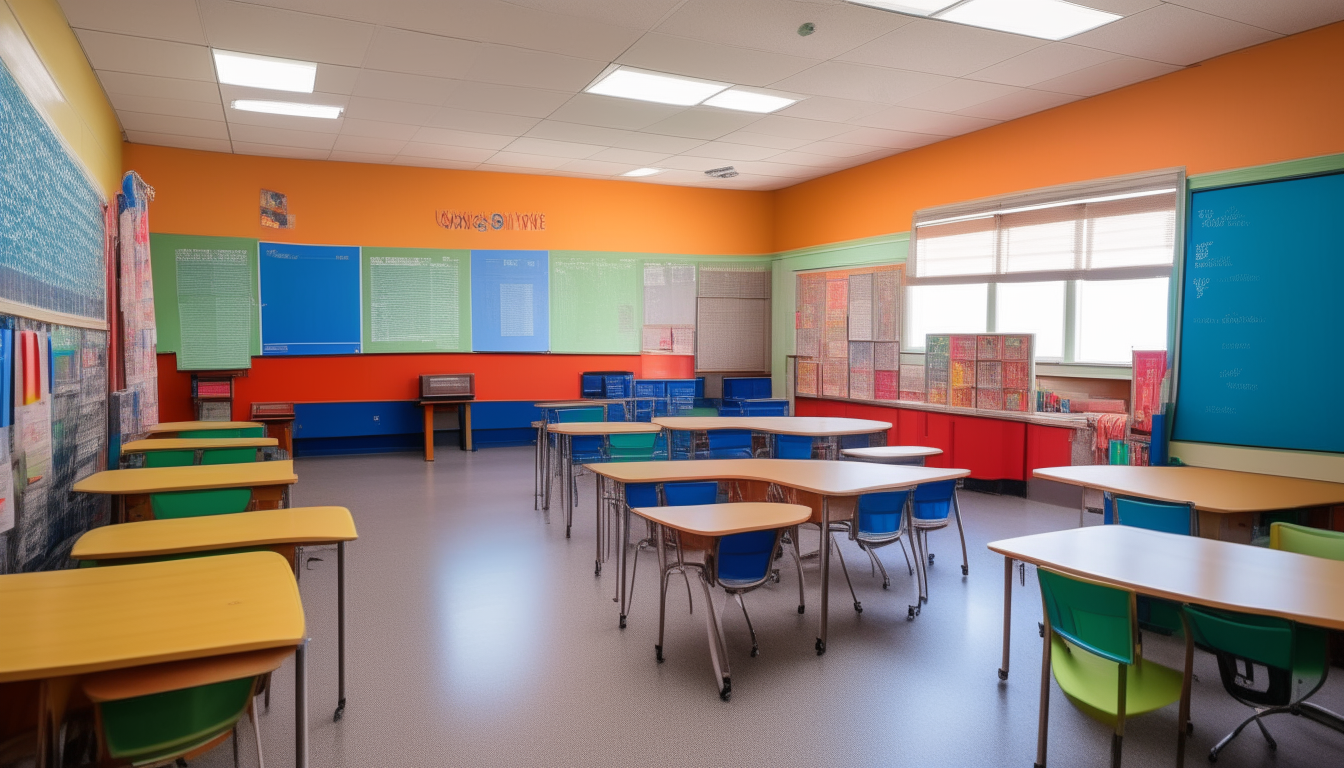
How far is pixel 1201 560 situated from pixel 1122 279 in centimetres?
435

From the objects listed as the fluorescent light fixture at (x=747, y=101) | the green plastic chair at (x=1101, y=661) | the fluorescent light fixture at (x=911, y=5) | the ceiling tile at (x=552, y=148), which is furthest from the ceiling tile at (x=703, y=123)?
the green plastic chair at (x=1101, y=661)

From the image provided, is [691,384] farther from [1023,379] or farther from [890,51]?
[890,51]

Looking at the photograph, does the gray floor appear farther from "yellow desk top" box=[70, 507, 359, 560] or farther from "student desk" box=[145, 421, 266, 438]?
"student desk" box=[145, 421, 266, 438]

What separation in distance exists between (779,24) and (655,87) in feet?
5.28

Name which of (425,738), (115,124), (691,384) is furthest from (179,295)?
(425,738)

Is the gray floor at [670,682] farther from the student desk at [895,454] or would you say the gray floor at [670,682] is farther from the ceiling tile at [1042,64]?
the ceiling tile at [1042,64]

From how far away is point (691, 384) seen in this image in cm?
1011

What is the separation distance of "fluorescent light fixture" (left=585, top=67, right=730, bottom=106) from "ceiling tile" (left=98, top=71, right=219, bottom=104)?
124 inches

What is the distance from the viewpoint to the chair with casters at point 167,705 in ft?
5.69

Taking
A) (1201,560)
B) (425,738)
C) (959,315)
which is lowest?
(425,738)

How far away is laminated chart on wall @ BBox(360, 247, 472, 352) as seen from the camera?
939 cm

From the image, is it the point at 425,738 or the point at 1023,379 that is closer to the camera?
the point at 425,738

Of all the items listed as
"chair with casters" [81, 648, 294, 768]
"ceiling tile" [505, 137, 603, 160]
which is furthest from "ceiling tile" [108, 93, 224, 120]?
"chair with casters" [81, 648, 294, 768]

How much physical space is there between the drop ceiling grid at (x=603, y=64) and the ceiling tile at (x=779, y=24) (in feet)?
0.05
